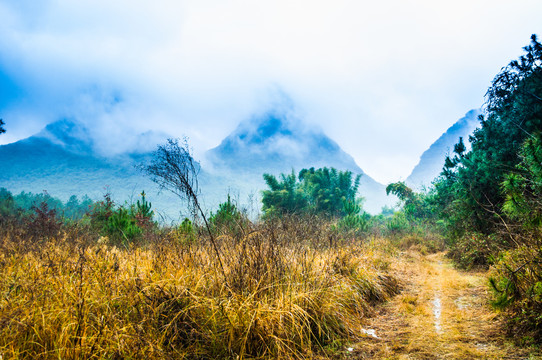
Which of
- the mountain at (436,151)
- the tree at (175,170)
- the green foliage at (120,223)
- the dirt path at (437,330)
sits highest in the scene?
the mountain at (436,151)

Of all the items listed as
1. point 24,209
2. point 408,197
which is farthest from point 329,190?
point 24,209

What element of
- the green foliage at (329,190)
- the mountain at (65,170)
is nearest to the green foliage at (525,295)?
the green foliage at (329,190)

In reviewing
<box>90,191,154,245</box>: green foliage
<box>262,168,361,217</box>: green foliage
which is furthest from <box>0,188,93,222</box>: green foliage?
<box>262,168,361,217</box>: green foliage

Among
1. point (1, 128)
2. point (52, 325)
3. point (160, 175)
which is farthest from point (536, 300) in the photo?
point (1, 128)

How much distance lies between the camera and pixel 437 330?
3.00 m

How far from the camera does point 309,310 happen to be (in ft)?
9.94

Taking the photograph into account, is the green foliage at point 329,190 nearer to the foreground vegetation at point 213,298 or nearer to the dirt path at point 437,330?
the foreground vegetation at point 213,298

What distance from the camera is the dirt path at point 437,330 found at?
2.42 meters

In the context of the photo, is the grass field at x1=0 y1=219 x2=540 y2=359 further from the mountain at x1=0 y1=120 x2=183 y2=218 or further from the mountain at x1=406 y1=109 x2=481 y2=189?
the mountain at x1=406 y1=109 x2=481 y2=189

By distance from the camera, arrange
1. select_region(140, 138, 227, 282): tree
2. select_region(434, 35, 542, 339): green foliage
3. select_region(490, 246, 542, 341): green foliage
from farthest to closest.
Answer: select_region(434, 35, 542, 339): green foliage, select_region(140, 138, 227, 282): tree, select_region(490, 246, 542, 341): green foliage

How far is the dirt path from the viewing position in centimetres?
242

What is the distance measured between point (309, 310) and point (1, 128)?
2361cm

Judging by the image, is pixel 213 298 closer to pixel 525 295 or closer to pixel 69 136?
pixel 525 295

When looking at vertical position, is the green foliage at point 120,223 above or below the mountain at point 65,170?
below
